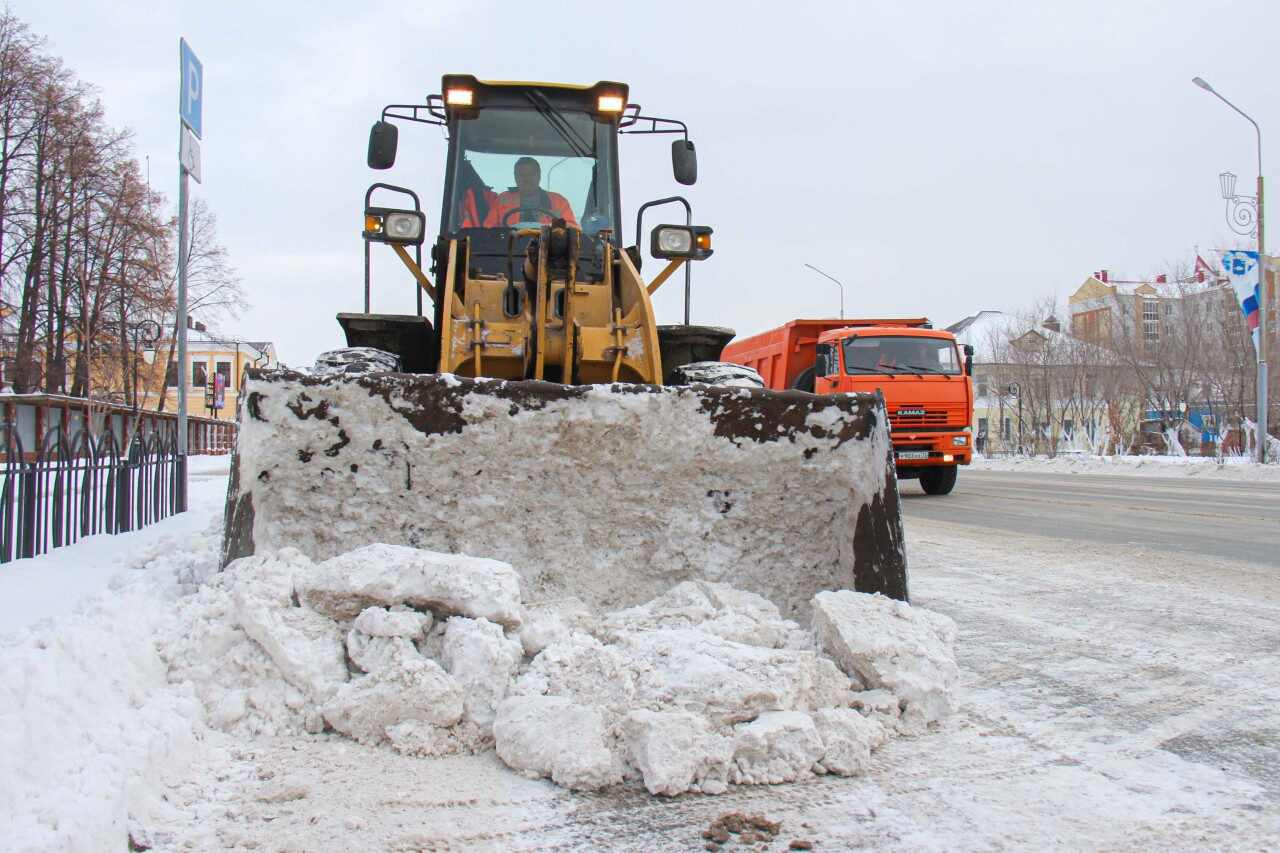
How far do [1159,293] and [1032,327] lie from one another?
4986 millimetres

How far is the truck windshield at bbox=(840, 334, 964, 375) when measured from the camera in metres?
13.4

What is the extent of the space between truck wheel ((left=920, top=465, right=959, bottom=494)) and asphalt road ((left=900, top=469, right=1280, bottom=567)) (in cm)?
21

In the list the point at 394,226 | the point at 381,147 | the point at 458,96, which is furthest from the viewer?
the point at 458,96

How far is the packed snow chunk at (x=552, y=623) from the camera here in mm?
2742

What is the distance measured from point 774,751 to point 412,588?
3.61ft

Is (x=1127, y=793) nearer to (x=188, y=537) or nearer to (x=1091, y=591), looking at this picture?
(x=1091, y=591)

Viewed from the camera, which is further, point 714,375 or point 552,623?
point 714,375

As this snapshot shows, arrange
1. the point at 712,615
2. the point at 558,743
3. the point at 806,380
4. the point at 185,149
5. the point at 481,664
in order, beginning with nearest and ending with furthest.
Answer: the point at 558,743
the point at 481,664
the point at 712,615
the point at 185,149
the point at 806,380

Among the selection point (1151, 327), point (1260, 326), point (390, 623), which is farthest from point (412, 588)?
point (1151, 327)

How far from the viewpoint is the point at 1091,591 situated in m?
4.77

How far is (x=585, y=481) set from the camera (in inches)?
139

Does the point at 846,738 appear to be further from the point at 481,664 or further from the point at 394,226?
the point at 394,226

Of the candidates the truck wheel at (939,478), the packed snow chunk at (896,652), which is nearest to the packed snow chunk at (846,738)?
the packed snow chunk at (896,652)

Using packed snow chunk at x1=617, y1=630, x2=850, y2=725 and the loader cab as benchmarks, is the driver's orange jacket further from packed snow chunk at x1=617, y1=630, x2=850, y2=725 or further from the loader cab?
Answer: packed snow chunk at x1=617, y1=630, x2=850, y2=725
